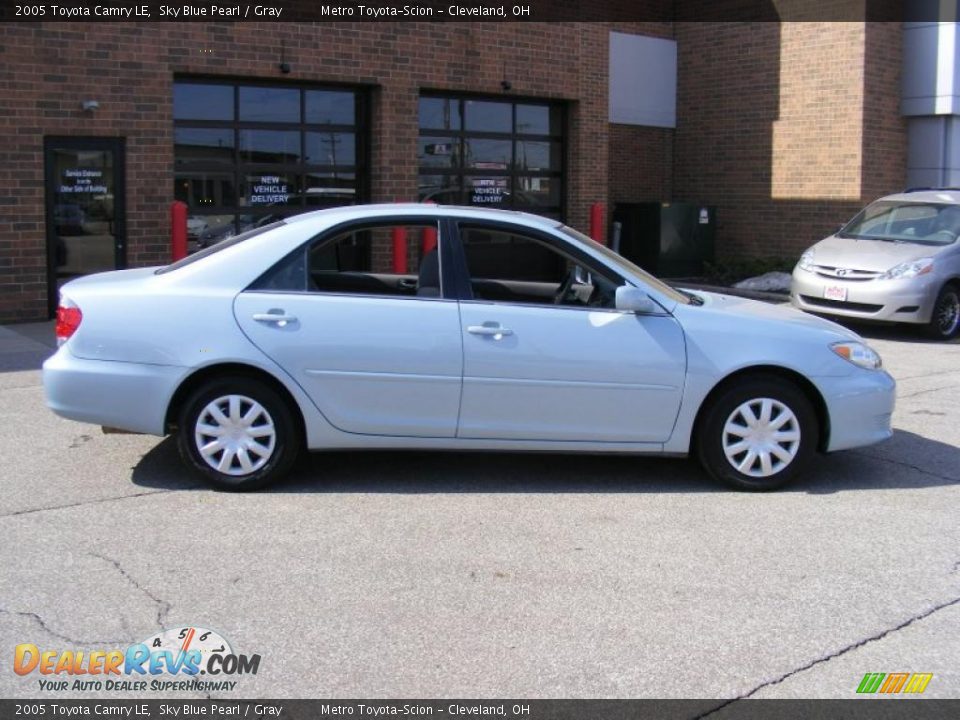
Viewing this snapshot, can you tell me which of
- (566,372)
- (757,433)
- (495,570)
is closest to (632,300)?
(566,372)

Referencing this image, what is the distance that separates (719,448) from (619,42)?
1443 centimetres

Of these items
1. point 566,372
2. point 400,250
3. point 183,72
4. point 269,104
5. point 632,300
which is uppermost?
point 183,72

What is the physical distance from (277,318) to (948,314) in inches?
380

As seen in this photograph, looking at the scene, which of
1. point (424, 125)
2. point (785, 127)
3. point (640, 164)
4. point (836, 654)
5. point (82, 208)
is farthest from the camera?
point (640, 164)

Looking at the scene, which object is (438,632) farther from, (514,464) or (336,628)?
(514,464)

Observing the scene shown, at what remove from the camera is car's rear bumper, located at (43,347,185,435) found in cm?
594

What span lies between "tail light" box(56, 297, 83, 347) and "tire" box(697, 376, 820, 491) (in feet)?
11.5

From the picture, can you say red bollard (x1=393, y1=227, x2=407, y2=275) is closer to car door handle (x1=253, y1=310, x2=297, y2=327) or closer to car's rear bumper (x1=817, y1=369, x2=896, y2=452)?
car door handle (x1=253, y1=310, x2=297, y2=327)

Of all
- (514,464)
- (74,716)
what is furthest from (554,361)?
(74,716)

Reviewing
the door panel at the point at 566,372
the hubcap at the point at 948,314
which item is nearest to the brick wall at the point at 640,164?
the hubcap at the point at 948,314

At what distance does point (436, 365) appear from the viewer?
6020 mm

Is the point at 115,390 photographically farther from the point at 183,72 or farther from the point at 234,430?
the point at 183,72

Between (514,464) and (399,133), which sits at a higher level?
(399,133)

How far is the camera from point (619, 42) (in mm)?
19281
